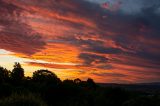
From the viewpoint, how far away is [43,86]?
192 ft

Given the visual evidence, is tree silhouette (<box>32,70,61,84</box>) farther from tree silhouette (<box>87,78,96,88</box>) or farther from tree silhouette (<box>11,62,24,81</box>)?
tree silhouette (<box>87,78,96,88</box>)

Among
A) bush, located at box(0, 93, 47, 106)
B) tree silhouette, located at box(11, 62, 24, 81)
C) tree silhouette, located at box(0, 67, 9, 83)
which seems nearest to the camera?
bush, located at box(0, 93, 47, 106)

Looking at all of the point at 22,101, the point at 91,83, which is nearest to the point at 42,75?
the point at 91,83

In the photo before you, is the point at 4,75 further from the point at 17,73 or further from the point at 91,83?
the point at 91,83

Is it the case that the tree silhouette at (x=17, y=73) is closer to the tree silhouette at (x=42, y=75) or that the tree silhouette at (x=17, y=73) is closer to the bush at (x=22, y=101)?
the tree silhouette at (x=42, y=75)

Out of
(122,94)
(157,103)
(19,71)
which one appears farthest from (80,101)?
(19,71)

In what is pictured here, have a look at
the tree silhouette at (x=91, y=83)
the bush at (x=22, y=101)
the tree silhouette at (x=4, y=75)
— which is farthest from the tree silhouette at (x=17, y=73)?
the bush at (x=22, y=101)

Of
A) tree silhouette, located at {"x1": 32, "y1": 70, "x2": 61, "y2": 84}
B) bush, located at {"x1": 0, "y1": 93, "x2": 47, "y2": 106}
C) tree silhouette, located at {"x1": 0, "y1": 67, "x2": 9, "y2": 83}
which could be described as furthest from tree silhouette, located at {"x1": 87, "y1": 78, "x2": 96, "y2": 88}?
bush, located at {"x1": 0, "y1": 93, "x2": 47, "y2": 106}

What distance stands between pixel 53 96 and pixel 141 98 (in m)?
14.9

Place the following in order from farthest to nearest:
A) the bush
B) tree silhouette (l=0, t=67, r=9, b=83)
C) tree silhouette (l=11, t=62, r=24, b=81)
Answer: tree silhouette (l=11, t=62, r=24, b=81) → tree silhouette (l=0, t=67, r=9, b=83) → the bush

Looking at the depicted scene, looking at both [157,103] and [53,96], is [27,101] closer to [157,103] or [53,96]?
[157,103]

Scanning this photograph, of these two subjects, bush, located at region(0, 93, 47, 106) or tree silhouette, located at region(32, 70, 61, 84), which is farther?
tree silhouette, located at region(32, 70, 61, 84)

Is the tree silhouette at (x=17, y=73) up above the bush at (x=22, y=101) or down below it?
above

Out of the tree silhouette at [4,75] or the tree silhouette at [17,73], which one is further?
the tree silhouette at [17,73]
